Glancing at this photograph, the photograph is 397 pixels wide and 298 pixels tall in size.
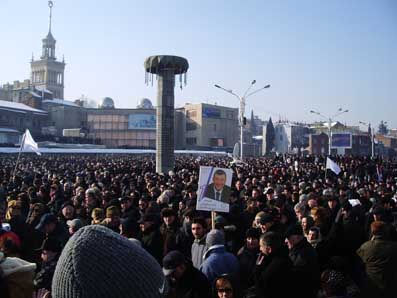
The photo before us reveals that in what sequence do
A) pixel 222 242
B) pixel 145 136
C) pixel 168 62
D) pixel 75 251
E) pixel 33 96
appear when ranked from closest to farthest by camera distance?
pixel 75 251 < pixel 222 242 < pixel 168 62 < pixel 33 96 < pixel 145 136

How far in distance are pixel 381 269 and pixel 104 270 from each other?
5298mm

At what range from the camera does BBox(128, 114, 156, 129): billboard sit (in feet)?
303

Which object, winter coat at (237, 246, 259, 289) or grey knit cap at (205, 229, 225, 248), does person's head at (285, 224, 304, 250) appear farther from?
grey knit cap at (205, 229, 225, 248)

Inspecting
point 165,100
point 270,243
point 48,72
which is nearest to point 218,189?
point 270,243

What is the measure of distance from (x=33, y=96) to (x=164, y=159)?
6550cm

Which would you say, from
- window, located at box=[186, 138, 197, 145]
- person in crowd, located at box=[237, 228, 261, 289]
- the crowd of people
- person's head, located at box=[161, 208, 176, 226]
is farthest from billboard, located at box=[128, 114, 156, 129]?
person in crowd, located at box=[237, 228, 261, 289]

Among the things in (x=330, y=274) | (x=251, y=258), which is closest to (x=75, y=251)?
(x=330, y=274)

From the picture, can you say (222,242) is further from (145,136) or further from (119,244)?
(145,136)

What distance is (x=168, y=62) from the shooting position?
2888 centimetres

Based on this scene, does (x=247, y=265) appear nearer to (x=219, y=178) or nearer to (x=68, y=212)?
(x=219, y=178)

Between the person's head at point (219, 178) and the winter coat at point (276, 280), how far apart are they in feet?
13.1

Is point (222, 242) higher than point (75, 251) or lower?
lower

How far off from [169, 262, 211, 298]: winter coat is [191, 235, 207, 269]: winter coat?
178 centimetres

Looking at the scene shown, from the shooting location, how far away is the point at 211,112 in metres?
96.6
